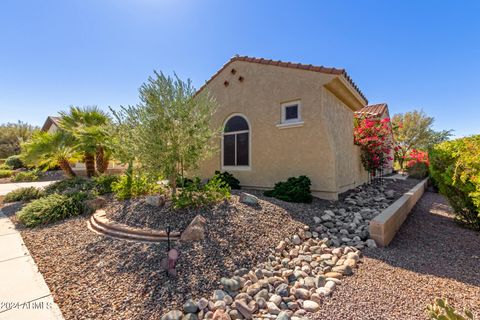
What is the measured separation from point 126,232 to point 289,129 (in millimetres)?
6600

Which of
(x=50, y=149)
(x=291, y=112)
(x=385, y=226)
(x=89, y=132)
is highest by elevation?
(x=291, y=112)

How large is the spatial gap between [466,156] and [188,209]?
22.6ft

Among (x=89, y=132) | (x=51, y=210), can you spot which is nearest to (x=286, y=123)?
(x=51, y=210)

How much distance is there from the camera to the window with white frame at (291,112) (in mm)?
8430

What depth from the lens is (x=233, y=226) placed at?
4832 millimetres

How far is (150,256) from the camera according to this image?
3977 millimetres

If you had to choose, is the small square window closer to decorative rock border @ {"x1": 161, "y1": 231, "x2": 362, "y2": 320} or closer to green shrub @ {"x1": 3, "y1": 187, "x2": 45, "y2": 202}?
decorative rock border @ {"x1": 161, "y1": 231, "x2": 362, "y2": 320}

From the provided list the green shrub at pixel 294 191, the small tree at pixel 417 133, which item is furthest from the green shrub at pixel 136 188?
the small tree at pixel 417 133

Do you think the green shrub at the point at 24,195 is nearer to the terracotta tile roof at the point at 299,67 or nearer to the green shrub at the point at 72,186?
the green shrub at the point at 72,186

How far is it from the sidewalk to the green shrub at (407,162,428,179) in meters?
21.8

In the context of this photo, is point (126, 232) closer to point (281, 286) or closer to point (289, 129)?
point (281, 286)

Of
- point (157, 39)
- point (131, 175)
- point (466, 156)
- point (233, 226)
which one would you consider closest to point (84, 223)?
point (131, 175)

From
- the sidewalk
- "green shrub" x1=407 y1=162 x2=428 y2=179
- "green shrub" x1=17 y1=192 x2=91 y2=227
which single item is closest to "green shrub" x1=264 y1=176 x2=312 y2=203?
the sidewalk

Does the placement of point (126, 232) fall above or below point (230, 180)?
below
